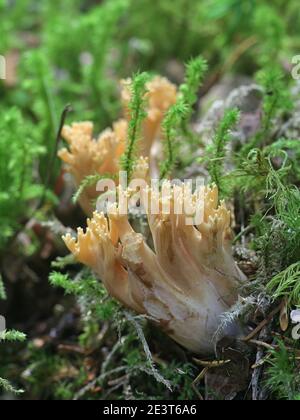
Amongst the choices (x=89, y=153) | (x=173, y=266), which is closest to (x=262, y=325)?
(x=173, y=266)

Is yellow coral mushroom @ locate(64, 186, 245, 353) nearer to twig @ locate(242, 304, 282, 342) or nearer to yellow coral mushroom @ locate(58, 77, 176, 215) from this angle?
twig @ locate(242, 304, 282, 342)

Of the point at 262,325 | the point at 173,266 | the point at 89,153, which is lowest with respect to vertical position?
the point at 262,325

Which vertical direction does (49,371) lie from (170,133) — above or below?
below

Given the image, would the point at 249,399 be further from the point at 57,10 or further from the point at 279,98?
the point at 57,10

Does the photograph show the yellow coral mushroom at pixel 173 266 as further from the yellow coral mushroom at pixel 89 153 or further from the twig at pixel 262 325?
the yellow coral mushroom at pixel 89 153

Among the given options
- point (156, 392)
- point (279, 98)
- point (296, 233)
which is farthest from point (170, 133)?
point (156, 392)

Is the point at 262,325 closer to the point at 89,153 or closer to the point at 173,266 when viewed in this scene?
the point at 173,266

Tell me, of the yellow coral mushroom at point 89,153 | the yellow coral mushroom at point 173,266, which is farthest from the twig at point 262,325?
the yellow coral mushroom at point 89,153

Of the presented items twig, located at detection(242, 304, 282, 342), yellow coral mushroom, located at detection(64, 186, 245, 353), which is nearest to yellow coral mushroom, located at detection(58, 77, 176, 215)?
Answer: yellow coral mushroom, located at detection(64, 186, 245, 353)
